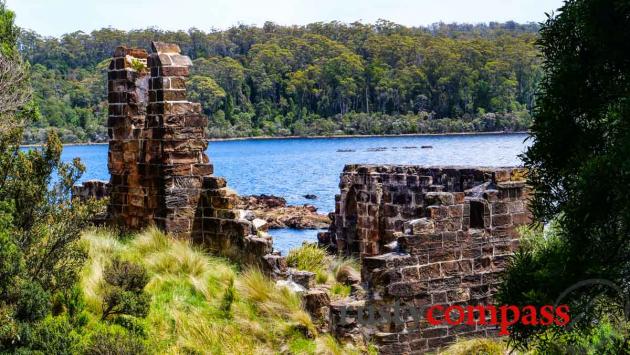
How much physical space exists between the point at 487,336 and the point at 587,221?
694 cm

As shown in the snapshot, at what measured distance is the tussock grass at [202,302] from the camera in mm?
10484

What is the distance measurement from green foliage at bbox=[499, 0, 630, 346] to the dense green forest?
109 metres

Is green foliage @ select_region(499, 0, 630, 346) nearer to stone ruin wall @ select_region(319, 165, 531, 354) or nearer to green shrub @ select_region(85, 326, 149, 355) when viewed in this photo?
green shrub @ select_region(85, 326, 149, 355)

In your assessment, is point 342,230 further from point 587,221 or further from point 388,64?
point 388,64

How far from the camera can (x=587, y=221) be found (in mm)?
5867

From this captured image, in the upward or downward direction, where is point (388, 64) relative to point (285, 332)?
upward

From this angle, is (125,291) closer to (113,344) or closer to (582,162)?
(113,344)

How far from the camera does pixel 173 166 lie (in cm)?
1323

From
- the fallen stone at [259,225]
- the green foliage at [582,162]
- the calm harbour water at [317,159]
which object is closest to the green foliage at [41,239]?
the fallen stone at [259,225]

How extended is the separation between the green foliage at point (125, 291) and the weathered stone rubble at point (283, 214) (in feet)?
96.3

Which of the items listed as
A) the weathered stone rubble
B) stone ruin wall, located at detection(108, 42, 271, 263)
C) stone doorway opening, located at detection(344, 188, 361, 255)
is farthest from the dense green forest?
A: stone ruin wall, located at detection(108, 42, 271, 263)

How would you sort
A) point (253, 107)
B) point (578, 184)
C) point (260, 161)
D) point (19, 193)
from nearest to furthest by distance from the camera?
point (578, 184) → point (19, 193) → point (260, 161) → point (253, 107)

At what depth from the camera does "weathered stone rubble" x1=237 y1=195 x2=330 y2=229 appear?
145 feet

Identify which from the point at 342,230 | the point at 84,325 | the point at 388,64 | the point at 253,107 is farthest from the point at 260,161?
the point at 84,325
